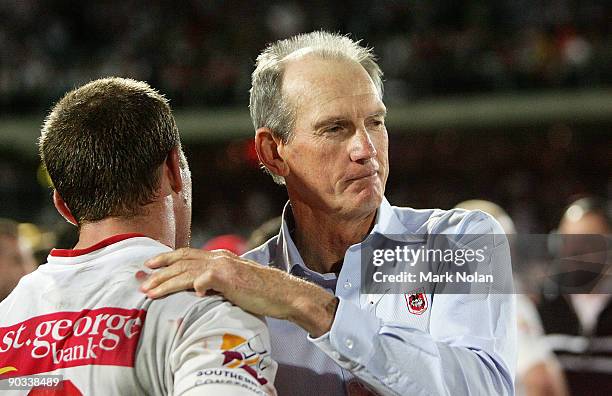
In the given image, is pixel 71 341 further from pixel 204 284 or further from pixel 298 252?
pixel 298 252

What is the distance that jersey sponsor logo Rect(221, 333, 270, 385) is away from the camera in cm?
164

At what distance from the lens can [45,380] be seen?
174 cm

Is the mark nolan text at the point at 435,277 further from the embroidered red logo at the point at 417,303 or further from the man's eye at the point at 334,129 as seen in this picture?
the man's eye at the point at 334,129

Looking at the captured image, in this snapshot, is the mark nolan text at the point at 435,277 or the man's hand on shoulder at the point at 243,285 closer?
the man's hand on shoulder at the point at 243,285

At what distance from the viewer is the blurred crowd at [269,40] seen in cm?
1548

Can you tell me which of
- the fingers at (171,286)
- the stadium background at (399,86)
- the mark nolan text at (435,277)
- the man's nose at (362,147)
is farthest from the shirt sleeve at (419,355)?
the stadium background at (399,86)

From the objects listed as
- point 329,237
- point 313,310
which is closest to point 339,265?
point 329,237

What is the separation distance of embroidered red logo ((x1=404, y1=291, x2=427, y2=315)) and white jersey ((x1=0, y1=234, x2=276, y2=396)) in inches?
21.9

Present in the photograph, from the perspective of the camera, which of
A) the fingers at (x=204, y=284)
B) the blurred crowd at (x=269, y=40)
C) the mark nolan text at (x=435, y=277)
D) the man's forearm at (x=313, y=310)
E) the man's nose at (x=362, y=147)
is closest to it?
the fingers at (x=204, y=284)

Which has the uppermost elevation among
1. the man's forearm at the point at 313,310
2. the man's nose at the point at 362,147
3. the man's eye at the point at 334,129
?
the man's eye at the point at 334,129

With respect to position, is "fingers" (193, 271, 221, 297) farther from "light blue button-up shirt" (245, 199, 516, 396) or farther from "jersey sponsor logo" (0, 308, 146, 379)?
"light blue button-up shirt" (245, 199, 516, 396)

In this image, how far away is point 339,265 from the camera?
244cm

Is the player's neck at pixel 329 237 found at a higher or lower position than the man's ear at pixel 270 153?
lower

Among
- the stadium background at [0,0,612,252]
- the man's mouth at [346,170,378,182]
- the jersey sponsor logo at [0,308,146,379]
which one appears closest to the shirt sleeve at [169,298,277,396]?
the jersey sponsor logo at [0,308,146,379]
